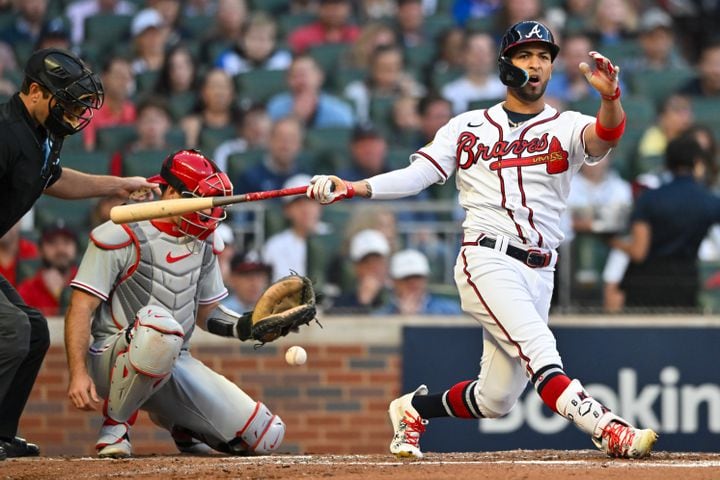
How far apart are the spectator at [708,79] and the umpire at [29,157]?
641 cm

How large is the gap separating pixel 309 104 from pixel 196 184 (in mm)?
4783

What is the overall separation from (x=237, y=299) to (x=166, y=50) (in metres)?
3.92

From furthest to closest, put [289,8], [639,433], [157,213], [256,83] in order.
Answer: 1. [289,8]
2. [256,83]
3. [157,213]
4. [639,433]

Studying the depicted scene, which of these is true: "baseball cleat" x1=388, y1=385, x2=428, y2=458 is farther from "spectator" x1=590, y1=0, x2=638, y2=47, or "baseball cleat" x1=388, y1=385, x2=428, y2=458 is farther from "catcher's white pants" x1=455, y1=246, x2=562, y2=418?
"spectator" x1=590, y1=0, x2=638, y2=47

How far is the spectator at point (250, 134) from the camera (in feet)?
33.2

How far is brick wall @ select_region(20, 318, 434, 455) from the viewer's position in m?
8.10

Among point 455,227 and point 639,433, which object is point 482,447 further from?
point 639,433

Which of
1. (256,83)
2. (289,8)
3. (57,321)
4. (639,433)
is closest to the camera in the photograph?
(639,433)

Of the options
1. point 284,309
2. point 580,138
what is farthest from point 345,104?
point 580,138

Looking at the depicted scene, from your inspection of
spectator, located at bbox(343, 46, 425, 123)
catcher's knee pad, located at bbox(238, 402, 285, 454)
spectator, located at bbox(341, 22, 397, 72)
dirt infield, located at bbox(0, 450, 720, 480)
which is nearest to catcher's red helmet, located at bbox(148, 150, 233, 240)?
catcher's knee pad, located at bbox(238, 402, 285, 454)

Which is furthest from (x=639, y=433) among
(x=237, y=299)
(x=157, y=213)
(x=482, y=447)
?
(x=237, y=299)

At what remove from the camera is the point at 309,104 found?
10562mm

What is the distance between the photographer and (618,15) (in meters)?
11.7

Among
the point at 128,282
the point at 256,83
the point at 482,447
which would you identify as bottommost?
the point at 482,447
